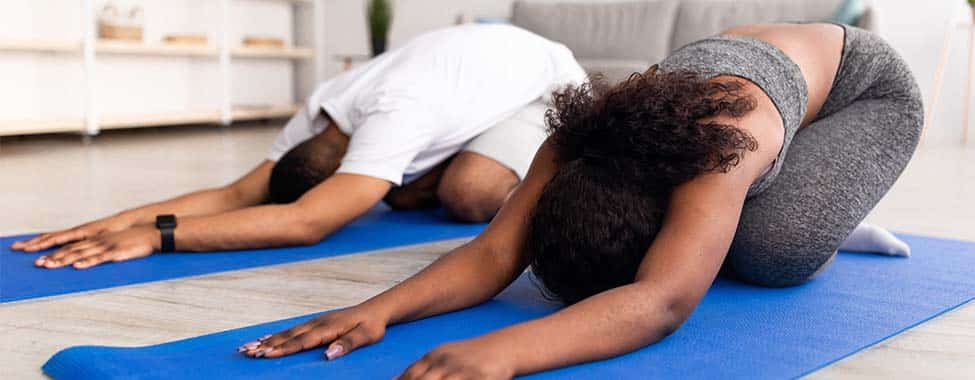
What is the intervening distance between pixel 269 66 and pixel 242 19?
1.68 ft

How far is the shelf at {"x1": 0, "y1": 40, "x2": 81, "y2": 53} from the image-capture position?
189 inches

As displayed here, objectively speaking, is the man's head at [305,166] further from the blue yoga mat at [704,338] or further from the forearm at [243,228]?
the blue yoga mat at [704,338]

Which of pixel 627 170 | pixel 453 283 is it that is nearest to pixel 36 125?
pixel 453 283

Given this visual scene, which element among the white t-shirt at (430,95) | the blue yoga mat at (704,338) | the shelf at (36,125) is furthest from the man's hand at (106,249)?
the shelf at (36,125)

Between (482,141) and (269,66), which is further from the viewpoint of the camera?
(269,66)

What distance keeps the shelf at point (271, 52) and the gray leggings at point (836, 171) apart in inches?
208

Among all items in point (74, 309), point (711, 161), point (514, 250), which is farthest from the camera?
point (74, 309)

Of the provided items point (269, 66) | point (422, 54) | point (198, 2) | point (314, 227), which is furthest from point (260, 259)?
point (269, 66)

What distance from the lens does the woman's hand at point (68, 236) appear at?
2176mm

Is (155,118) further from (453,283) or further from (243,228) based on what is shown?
(453,283)

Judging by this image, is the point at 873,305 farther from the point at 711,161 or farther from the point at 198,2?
the point at 198,2

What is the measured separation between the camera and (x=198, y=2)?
6449 millimetres

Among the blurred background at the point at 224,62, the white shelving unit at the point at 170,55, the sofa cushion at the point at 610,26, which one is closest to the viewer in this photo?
the blurred background at the point at 224,62

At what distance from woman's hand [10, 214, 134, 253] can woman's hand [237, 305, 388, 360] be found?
1.04m
